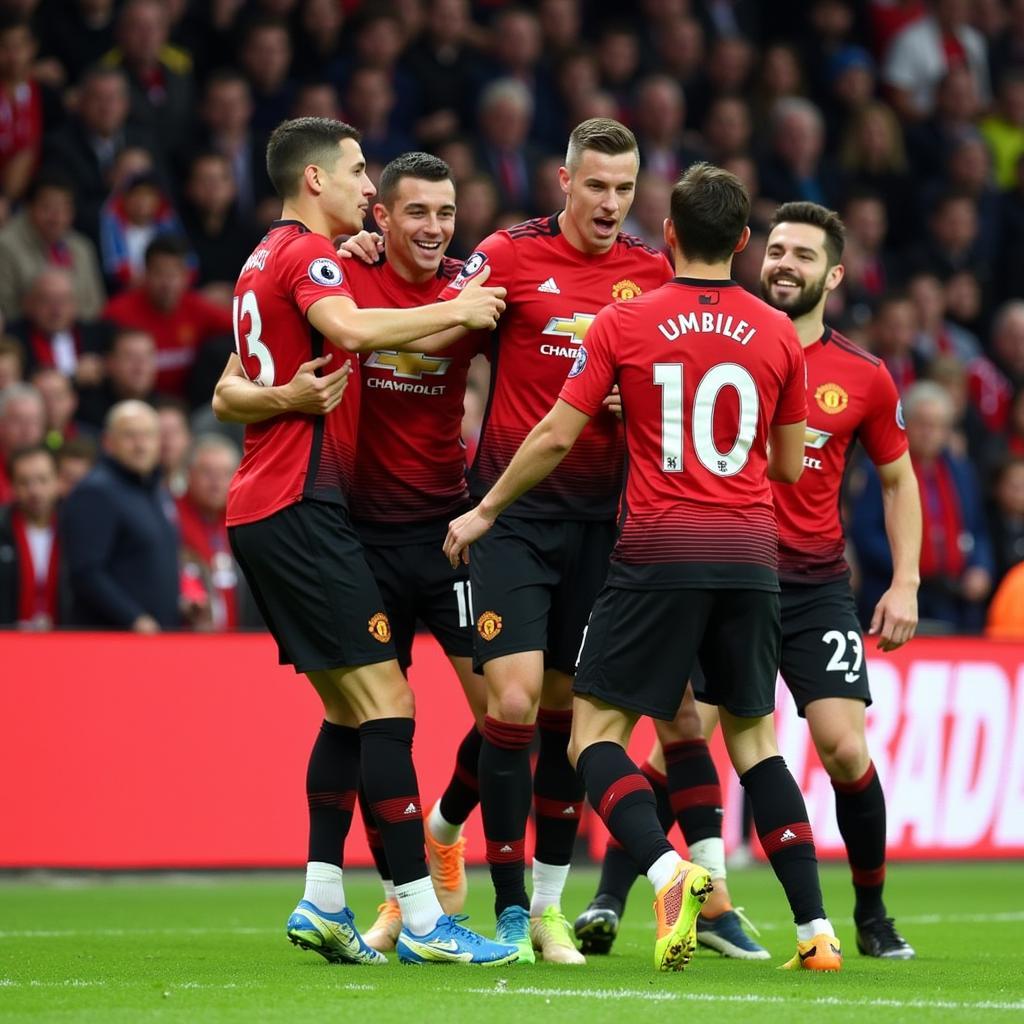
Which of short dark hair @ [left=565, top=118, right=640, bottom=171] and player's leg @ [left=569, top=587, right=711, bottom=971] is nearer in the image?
player's leg @ [left=569, top=587, right=711, bottom=971]

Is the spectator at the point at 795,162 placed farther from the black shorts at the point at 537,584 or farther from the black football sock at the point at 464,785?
the black shorts at the point at 537,584

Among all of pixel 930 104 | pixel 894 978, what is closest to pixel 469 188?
pixel 930 104

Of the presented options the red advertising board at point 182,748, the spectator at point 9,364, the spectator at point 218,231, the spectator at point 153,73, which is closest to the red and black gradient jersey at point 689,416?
the red advertising board at point 182,748

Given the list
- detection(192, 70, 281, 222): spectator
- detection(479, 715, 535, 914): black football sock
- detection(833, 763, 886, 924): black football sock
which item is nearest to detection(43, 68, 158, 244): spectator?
detection(192, 70, 281, 222): spectator

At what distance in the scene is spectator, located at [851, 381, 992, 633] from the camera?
44.5 ft

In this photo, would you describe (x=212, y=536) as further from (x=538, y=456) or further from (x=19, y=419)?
(x=538, y=456)

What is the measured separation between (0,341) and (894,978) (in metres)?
7.22

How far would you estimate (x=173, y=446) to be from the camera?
11.9 meters

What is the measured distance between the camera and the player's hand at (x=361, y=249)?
7211 millimetres

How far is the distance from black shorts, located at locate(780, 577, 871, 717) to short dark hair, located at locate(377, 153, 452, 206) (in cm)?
196

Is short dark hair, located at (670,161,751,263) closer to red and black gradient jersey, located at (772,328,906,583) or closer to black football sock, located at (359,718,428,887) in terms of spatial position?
red and black gradient jersey, located at (772,328,906,583)

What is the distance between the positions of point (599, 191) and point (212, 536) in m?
5.36

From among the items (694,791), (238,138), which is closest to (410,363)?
(694,791)

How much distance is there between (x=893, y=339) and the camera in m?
15.2
